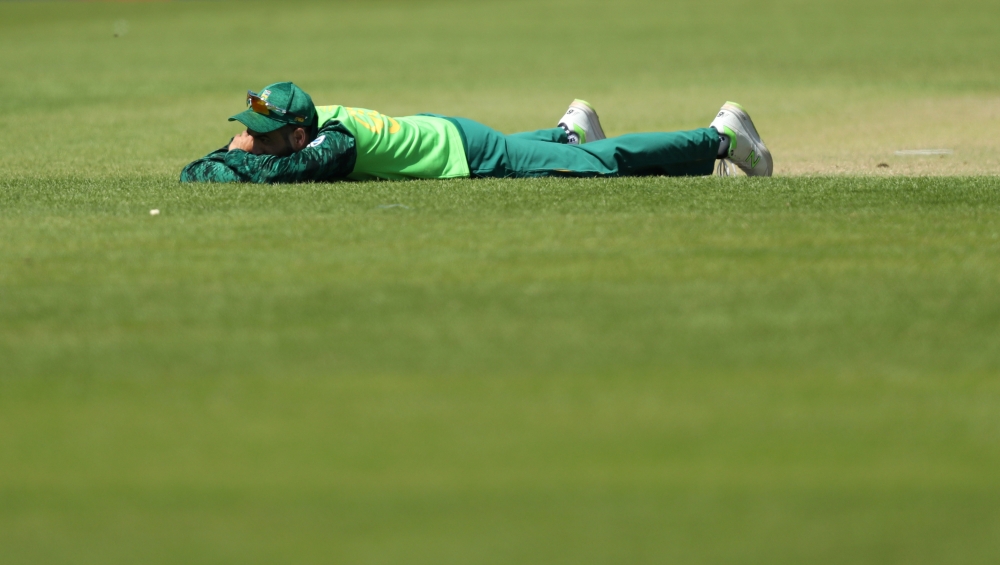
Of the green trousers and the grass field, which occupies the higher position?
the green trousers

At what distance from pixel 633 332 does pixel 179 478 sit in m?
1.33

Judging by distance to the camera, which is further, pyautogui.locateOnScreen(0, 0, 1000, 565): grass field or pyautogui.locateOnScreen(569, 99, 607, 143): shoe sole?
pyautogui.locateOnScreen(569, 99, 607, 143): shoe sole

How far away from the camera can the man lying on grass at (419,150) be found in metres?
5.84

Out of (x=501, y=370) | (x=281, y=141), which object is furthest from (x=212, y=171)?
(x=501, y=370)

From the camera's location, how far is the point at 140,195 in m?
5.63

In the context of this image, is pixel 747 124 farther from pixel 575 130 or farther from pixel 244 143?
pixel 244 143

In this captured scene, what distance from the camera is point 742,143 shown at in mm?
6820

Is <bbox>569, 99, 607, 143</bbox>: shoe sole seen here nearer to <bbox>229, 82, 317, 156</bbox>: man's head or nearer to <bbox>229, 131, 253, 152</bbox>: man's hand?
<bbox>229, 82, 317, 156</bbox>: man's head

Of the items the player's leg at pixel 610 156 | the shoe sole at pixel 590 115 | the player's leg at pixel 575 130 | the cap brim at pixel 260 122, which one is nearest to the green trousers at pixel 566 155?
the player's leg at pixel 610 156

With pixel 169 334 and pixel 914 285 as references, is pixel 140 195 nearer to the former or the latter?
pixel 169 334

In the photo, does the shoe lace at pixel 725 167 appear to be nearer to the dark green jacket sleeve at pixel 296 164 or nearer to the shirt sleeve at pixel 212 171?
the dark green jacket sleeve at pixel 296 164

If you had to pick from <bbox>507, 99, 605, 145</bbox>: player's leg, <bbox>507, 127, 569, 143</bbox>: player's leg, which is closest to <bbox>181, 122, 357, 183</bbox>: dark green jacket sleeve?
<bbox>507, 127, 569, 143</bbox>: player's leg

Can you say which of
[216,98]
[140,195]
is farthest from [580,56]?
[140,195]

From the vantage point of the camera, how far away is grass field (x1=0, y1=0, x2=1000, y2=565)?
7.47ft
